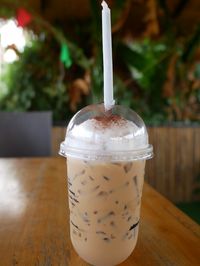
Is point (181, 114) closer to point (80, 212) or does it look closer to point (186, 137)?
Result: point (186, 137)

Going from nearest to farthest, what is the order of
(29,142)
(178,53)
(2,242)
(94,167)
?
(94,167), (2,242), (29,142), (178,53)

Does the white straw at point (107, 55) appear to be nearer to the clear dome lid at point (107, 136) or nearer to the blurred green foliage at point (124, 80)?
the clear dome lid at point (107, 136)

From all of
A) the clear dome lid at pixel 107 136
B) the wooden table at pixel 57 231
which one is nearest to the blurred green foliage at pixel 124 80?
the wooden table at pixel 57 231

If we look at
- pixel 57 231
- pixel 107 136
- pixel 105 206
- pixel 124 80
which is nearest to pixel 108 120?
pixel 107 136

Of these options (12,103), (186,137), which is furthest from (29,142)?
(186,137)

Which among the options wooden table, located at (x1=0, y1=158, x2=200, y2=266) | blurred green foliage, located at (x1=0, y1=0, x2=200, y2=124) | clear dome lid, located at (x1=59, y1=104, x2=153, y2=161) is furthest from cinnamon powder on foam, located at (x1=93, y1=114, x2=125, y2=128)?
blurred green foliage, located at (x1=0, y1=0, x2=200, y2=124)

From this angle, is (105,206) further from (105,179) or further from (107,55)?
(107,55)
